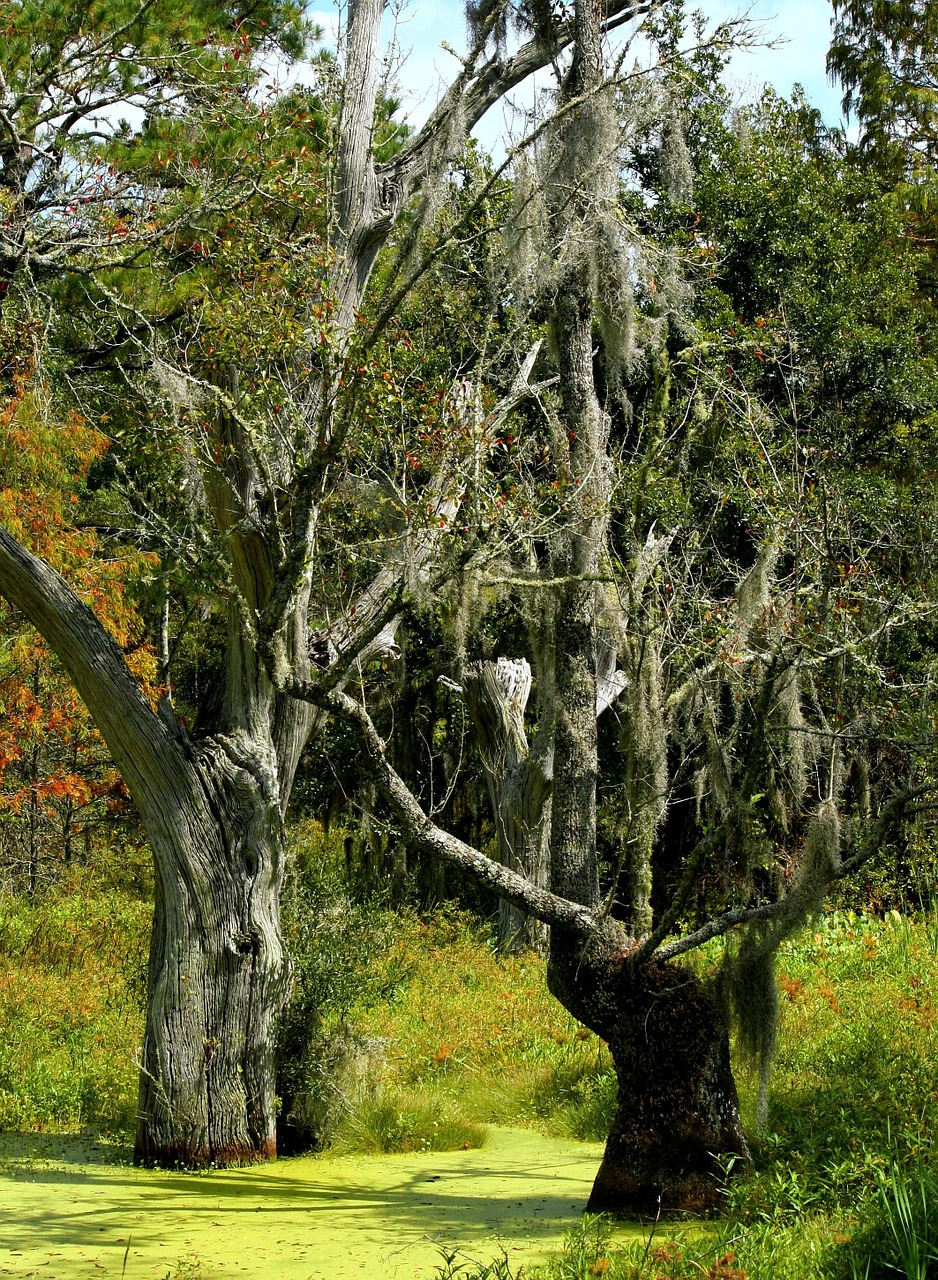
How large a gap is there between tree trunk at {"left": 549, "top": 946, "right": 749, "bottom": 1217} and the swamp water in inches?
14.5

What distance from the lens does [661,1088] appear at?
211 inches

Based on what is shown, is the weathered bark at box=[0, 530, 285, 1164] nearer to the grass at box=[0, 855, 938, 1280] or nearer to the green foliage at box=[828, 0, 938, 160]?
the grass at box=[0, 855, 938, 1280]

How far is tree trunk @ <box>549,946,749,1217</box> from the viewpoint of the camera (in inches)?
207

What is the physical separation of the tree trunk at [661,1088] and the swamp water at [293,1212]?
1.20 feet

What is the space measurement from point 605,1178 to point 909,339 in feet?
35.5

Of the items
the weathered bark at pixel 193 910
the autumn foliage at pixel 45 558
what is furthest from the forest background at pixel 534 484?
the weathered bark at pixel 193 910

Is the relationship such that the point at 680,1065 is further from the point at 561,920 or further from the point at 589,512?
the point at 589,512

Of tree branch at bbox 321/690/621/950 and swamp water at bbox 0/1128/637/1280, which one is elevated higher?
tree branch at bbox 321/690/621/950

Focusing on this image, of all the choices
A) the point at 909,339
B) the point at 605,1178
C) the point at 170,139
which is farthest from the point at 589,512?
the point at 909,339

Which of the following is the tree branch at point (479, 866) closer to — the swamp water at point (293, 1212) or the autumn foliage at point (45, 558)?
the swamp water at point (293, 1212)

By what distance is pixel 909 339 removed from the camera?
1373 centimetres

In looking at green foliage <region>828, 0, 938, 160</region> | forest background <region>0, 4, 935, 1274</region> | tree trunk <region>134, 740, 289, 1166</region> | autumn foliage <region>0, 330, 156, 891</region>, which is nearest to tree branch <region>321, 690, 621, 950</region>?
forest background <region>0, 4, 935, 1274</region>

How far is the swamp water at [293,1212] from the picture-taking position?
4676 millimetres

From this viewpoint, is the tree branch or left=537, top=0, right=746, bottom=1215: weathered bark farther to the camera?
the tree branch
